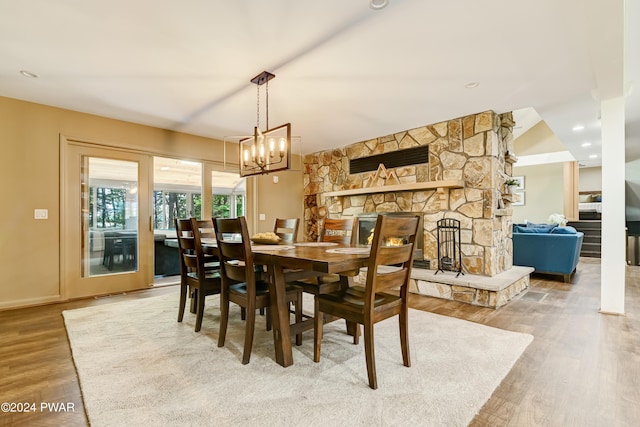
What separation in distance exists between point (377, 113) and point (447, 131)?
1.09 metres

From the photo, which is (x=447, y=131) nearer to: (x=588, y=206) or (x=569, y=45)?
(x=569, y=45)

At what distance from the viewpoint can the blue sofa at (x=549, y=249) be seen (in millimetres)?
4551

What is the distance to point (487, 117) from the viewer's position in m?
3.87

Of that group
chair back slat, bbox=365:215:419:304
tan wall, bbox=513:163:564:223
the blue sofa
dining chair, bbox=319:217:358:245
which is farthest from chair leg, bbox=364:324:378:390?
tan wall, bbox=513:163:564:223

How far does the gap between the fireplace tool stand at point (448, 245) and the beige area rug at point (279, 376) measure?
4.81 ft

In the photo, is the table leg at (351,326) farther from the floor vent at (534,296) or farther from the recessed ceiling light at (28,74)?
the recessed ceiling light at (28,74)

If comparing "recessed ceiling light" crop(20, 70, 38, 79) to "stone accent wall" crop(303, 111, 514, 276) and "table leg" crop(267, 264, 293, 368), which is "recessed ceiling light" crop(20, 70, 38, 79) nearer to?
"table leg" crop(267, 264, 293, 368)

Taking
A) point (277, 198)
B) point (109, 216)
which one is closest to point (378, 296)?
point (109, 216)

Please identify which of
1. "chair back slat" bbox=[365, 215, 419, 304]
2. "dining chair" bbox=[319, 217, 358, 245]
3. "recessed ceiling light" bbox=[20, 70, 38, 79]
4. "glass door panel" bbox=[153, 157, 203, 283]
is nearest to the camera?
"chair back slat" bbox=[365, 215, 419, 304]

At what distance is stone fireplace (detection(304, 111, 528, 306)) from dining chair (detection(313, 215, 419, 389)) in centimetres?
248

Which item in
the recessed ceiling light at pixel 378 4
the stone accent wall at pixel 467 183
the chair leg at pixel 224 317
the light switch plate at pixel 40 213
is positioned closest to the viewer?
the recessed ceiling light at pixel 378 4

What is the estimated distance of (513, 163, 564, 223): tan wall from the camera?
830cm

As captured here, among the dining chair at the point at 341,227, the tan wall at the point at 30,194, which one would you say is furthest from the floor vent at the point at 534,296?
the tan wall at the point at 30,194

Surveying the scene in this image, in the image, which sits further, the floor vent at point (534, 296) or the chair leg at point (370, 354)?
the floor vent at point (534, 296)
